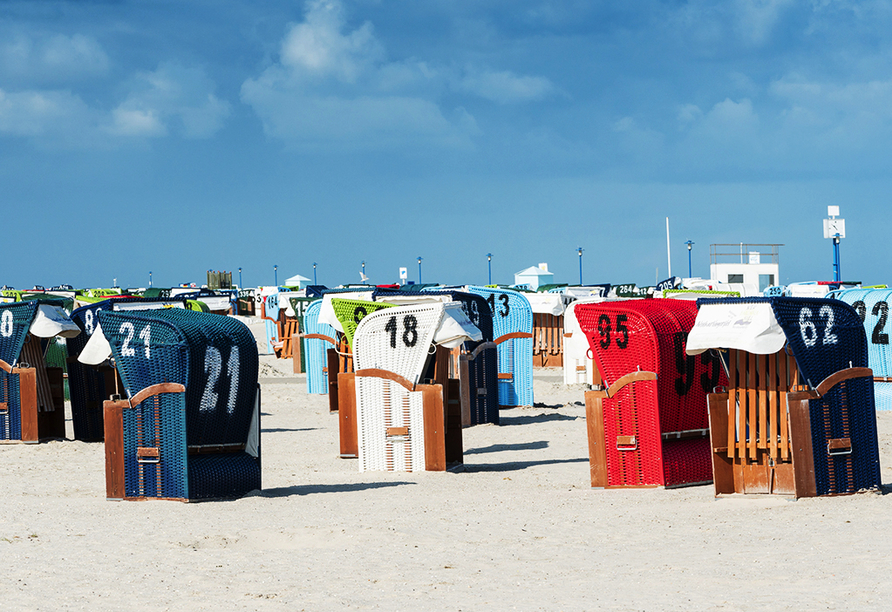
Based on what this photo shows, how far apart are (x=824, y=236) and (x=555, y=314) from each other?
37.9 ft

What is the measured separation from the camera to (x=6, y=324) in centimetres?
1416

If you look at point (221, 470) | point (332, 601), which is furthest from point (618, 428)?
point (332, 601)

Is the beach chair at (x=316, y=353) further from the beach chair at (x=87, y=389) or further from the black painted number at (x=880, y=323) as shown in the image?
the black painted number at (x=880, y=323)

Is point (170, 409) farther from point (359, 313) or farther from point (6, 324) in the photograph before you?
point (6, 324)

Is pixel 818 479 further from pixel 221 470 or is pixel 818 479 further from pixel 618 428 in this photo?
pixel 221 470

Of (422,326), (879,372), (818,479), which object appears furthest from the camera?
(879,372)

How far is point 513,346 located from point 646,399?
8801mm

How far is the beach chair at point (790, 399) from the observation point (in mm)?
8352

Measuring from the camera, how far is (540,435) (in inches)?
592

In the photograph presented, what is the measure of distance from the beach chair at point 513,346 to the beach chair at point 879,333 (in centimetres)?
551

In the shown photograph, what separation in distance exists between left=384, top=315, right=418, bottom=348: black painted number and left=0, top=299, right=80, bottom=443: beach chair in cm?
525

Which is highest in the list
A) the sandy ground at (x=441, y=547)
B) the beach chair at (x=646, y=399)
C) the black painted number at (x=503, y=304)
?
the black painted number at (x=503, y=304)

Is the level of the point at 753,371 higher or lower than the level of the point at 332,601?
higher

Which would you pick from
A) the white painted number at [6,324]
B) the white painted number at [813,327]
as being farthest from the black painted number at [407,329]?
the white painted number at [6,324]
